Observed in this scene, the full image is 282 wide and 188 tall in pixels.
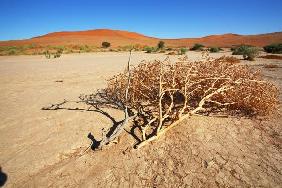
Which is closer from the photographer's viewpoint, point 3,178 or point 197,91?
point 3,178

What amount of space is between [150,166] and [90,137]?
135 centimetres

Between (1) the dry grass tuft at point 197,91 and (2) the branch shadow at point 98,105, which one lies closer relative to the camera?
(1) the dry grass tuft at point 197,91

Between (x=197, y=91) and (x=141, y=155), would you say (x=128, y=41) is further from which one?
(x=141, y=155)

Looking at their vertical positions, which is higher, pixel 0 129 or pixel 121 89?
pixel 121 89

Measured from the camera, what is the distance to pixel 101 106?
600 centimetres

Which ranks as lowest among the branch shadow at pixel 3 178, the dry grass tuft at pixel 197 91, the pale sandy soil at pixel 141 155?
the branch shadow at pixel 3 178

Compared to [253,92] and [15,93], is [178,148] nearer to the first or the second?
[253,92]

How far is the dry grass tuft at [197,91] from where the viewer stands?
484 cm

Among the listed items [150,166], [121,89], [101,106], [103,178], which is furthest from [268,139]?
[101,106]

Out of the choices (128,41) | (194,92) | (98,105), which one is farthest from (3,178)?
(128,41)

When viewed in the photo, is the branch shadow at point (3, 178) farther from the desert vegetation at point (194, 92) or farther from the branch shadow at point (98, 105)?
the desert vegetation at point (194, 92)

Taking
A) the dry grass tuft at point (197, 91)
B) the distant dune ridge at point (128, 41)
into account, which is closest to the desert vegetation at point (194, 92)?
the dry grass tuft at point (197, 91)

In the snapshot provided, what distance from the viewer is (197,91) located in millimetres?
5227

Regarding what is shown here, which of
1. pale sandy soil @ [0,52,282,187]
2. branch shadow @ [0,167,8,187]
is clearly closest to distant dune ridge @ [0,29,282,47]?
pale sandy soil @ [0,52,282,187]
